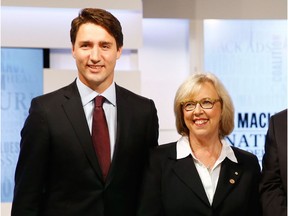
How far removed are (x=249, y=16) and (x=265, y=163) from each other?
7.71 ft

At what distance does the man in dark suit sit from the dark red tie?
21 millimetres

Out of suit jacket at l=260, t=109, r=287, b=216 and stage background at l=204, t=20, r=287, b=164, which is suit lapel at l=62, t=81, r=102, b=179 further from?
stage background at l=204, t=20, r=287, b=164

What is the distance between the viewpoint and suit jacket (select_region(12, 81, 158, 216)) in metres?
2.23

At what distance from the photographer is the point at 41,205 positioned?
229 cm

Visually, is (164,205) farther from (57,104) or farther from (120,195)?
(57,104)

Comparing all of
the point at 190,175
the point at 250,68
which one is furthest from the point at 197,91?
the point at 250,68

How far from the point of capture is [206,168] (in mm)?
2418

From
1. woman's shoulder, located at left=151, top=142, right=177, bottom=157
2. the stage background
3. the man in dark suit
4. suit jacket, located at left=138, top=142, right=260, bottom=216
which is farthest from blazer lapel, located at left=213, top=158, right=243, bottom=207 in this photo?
the stage background

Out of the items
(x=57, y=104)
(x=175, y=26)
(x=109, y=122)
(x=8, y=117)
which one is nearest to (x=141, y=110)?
(x=109, y=122)

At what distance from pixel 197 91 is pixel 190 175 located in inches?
16.0

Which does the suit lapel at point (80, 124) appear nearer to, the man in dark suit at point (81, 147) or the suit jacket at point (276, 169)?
the man in dark suit at point (81, 147)

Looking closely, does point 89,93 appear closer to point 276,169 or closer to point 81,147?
point 81,147

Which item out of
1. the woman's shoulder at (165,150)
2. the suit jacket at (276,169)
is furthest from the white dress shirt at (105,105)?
the suit jacket at (276,169)

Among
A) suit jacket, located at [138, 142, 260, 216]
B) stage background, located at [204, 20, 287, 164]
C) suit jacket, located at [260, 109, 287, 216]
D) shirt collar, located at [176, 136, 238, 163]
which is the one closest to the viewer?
suit jacket, located at [260, 109, 287, 216]
